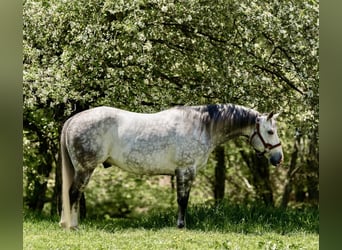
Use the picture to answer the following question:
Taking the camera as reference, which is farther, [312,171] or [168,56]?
[312,171]

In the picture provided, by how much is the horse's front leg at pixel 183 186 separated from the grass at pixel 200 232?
17cm

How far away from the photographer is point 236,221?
795 centimetres

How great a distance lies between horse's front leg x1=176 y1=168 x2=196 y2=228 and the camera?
7.49 m

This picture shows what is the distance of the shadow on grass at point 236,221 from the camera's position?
24.9ft

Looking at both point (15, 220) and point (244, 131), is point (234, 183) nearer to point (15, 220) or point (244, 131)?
point (244, 131)

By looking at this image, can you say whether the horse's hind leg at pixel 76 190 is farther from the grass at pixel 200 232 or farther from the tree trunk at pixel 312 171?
the tree trunk at pixel 312 171

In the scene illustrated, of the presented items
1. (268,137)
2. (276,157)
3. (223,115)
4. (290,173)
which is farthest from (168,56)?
(290,173)

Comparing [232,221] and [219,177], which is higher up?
[219,177]

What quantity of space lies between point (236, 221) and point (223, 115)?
158 centimetres

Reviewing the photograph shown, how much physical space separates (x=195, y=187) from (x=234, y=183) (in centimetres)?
109

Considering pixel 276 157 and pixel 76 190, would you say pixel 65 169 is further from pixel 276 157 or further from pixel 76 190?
pixel 276 157

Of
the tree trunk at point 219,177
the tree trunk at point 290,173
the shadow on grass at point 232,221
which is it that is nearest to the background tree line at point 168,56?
the shadow on grass at point 232,221

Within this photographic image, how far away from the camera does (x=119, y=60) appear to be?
27.9ft

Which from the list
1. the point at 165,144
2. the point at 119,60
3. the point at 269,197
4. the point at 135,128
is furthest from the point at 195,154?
the point at 269,197
